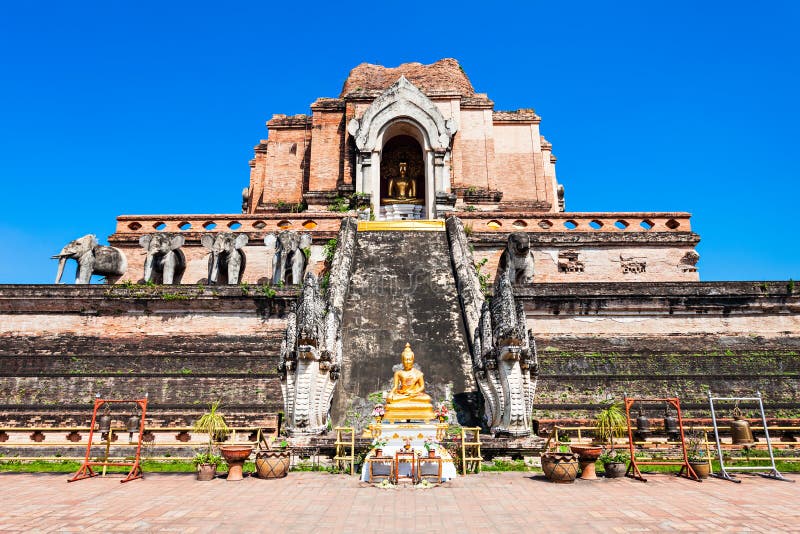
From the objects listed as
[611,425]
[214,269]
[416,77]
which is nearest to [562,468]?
[611,425]

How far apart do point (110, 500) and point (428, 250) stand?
11.2 metres

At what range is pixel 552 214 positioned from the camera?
1883 cm

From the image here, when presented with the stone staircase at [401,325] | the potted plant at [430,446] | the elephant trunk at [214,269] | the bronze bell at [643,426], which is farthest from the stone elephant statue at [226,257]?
the bronze bell at [643,426]

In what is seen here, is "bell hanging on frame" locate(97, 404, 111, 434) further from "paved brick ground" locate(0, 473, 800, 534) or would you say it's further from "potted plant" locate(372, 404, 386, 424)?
"potted plant" locate(372, 404, 386, 424)

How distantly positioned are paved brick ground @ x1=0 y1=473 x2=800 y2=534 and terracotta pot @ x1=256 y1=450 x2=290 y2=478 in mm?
171

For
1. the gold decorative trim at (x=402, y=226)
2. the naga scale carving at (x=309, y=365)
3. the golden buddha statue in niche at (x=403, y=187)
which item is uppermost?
the golden buddha statue in niche at (x=403, y=187)

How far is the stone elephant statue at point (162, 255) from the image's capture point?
16.8 metres

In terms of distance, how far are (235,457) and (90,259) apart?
1145cm

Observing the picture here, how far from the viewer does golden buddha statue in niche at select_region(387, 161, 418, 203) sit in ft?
79.7

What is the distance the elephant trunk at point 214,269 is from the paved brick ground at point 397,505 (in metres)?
8.84

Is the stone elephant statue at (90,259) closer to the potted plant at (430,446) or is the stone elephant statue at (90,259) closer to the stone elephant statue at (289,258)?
the stone elephant statue at (289,258)

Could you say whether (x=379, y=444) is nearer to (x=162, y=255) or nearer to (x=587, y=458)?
(x=587, y=458)

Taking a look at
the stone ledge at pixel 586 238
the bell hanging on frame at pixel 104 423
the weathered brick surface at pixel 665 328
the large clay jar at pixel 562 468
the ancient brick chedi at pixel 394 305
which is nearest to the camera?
the large clay jar at pixel 562 468

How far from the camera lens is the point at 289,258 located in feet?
54.5
